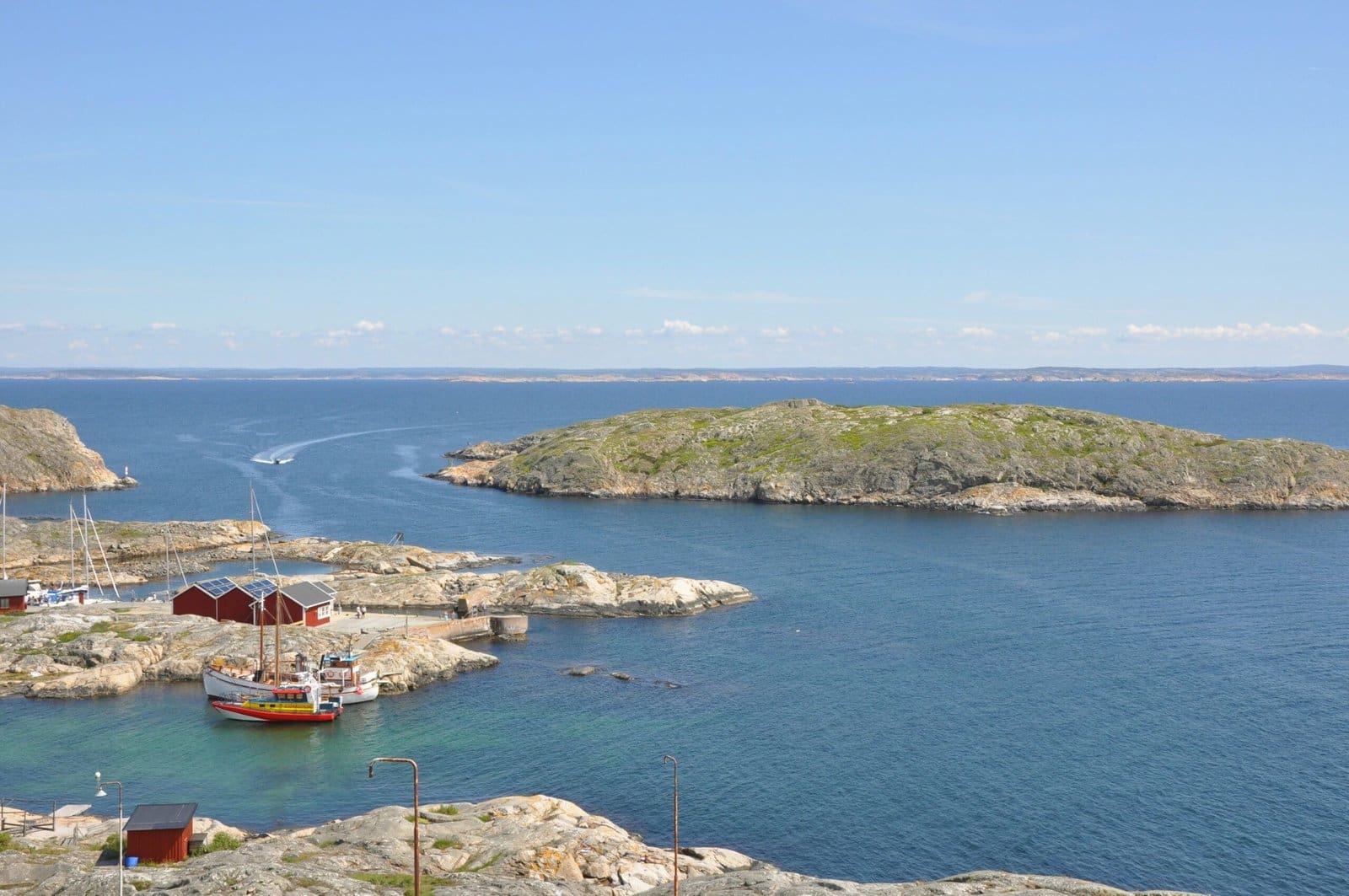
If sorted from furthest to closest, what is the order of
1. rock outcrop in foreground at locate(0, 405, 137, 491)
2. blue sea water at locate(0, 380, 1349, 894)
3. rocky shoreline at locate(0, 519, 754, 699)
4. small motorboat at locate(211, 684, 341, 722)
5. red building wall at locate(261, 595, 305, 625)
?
rock outcrop in foreground at locate(0, 405, 137, 491), red building wall at locate(261, 595, 305, 625), rocky shoreline at locate(0, 519, 754, 699), small motorboat at locate(211, 684, 341, 722), blue sea water at locate(0, 380, 1349, 894)

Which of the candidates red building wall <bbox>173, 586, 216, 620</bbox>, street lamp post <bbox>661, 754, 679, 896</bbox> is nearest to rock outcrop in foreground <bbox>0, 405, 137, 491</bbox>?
red building wall <bbox>173, 586, 216, 620</bbox>

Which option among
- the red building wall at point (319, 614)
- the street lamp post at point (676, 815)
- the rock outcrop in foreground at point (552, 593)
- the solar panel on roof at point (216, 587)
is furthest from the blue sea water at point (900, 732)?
the red building wall at point (319, 614)

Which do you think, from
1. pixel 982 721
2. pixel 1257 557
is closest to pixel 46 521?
pixel 982 721

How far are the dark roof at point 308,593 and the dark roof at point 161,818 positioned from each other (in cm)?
4111

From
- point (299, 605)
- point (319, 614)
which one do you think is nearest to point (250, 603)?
point (299, 605)

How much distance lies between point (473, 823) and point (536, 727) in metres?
19.4

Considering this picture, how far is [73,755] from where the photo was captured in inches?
2496

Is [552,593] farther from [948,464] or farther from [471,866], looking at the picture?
[948,464]

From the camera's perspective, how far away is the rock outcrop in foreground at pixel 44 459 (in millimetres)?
169500

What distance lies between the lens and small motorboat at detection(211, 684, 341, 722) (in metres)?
72.6

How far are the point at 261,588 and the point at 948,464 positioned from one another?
108 meters

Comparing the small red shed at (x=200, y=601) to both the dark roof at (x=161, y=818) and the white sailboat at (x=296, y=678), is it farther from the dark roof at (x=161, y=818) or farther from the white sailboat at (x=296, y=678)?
the dark roof at (x=161, y=818)

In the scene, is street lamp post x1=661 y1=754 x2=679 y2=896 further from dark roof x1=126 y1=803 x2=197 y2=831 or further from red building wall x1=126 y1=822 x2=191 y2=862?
red building wall x1=126 y1=822 x2=191 y2=862

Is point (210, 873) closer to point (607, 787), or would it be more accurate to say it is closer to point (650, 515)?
point (607, 787)
